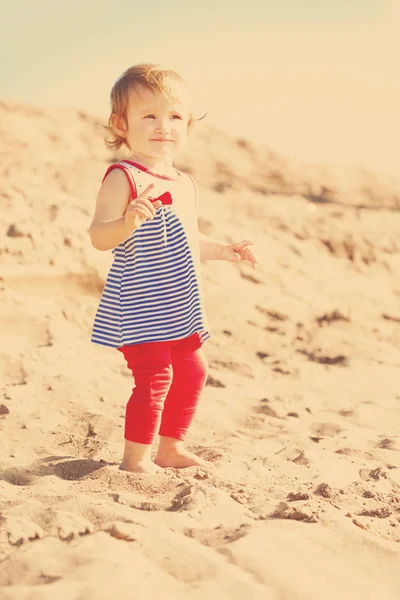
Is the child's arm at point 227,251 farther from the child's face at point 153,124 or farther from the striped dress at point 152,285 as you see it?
the child's face at point 153,124

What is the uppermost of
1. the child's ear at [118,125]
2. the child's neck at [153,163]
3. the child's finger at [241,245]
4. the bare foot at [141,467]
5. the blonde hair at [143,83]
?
the blonde hair at [143,83]

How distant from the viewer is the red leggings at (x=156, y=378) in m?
2.56

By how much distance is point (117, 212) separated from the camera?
2.51 m

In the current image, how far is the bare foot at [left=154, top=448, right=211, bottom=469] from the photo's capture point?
2.74 meters

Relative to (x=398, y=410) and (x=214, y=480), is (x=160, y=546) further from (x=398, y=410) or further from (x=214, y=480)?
(x=398, y=410)

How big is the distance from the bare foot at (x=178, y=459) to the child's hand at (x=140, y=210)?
867 mm

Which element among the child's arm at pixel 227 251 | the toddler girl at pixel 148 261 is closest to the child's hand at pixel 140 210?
the toddler girl at pixel 148 261

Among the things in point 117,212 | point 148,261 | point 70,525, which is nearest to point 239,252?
point 148,261

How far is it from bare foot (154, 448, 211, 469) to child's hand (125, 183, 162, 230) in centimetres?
87

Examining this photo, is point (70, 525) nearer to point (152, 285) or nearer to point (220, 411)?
point (152, 285)

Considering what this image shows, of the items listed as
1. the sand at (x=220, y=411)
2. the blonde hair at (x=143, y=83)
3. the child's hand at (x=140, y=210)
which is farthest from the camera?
the blonde hair at (x=143, y=83)

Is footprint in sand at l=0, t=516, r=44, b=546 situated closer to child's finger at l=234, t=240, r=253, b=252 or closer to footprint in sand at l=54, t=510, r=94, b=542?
footprint in sand at l=54, t=510, r=94, b=542

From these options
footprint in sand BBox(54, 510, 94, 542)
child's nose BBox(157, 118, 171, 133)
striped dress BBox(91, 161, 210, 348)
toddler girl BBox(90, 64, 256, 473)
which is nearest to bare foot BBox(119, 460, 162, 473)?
toddler girl BBox(90, 64, 256, 473)

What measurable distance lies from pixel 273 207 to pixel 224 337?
3.38m
